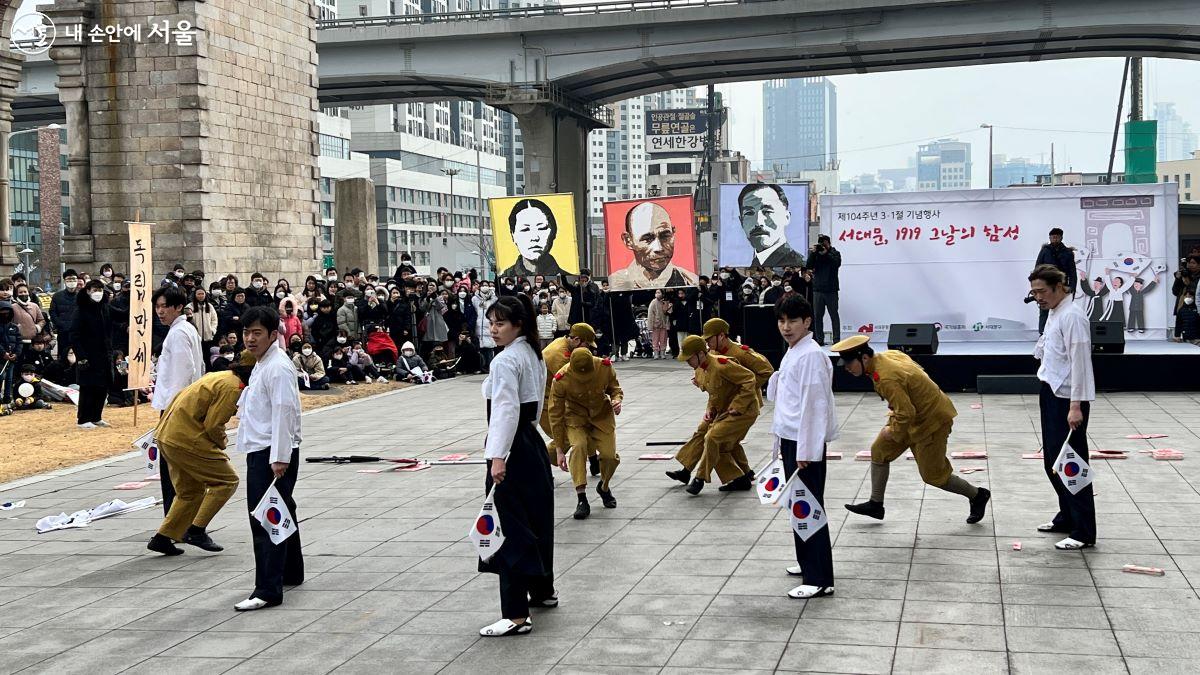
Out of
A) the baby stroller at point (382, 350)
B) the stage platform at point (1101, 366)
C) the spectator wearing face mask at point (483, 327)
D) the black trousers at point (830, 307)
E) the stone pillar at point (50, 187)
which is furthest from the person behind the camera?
the stone pillar at point (50, 187)

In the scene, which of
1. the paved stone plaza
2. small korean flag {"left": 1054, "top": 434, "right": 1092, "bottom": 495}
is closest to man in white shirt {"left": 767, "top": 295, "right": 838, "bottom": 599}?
the paved stone plaza

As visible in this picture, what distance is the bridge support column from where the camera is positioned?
169ft

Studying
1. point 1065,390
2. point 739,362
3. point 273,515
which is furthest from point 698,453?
point 273,515

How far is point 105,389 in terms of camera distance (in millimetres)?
16312

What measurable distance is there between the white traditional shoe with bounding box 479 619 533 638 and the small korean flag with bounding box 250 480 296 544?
148 cm

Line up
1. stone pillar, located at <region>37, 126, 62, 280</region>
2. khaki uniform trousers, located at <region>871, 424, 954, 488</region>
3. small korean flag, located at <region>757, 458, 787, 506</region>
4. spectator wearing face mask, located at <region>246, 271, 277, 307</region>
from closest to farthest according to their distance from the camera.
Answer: small korean flag, located at <region>757, 458, 787, 506</region>, khaki uniform trousers, located at <region>871, 424, 954, 488</region>, spectator wearing face mask, located at <region>246, 271, 277, 307</region>, stone pillar, located at <region>37, 126, 62, 280</region>

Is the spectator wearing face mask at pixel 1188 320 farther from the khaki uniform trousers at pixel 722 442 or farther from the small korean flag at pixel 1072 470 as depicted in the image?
the small korean flag at pixel 1072 470

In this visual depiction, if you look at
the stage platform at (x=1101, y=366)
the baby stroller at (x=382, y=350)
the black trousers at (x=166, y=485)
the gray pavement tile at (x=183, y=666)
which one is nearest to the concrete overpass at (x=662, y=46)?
the baby stroller at (x=382, y=350)

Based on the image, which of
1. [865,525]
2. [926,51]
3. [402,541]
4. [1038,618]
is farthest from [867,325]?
[926,51]

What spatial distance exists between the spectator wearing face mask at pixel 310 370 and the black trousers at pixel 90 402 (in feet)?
14.4

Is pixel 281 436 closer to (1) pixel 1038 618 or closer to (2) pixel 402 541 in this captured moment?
(2) pixel 402 541

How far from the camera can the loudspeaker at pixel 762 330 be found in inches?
770

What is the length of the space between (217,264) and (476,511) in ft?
50.4

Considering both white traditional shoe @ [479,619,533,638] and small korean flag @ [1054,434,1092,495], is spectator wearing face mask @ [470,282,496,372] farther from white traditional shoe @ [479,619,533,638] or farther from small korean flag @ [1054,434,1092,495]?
white traditional shoe @ [479,619,533,638]
